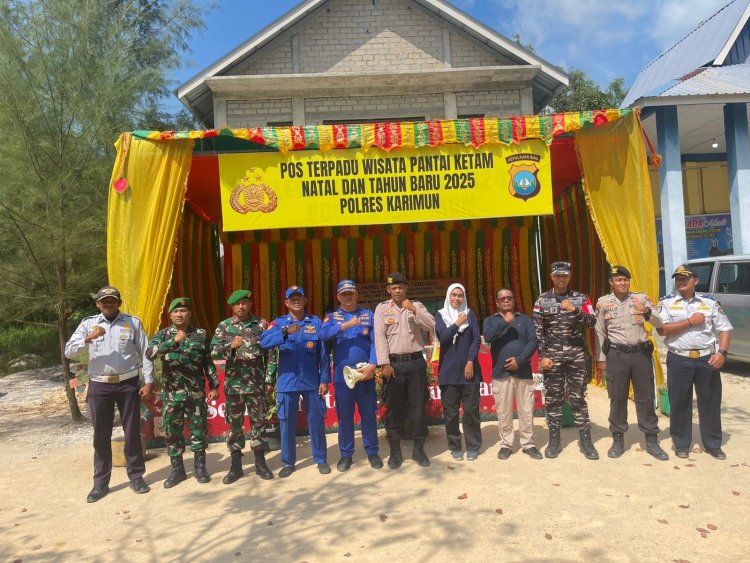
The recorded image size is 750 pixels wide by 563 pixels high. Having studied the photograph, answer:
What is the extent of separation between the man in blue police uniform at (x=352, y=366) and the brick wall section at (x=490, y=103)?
671 centimetres

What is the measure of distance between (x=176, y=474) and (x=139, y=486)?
11.5 inches

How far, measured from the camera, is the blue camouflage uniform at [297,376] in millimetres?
4410

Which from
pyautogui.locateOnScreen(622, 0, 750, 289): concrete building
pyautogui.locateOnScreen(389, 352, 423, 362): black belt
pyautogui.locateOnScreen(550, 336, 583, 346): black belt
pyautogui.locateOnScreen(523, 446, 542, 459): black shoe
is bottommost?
pyautogui.locateOnScreen(523, 446, 542, 459): black shoe

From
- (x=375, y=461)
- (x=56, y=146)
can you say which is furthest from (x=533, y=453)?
(x=56, y=146)

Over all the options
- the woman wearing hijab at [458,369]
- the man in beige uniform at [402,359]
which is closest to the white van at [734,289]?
the woman wearing hijab at [458,369]

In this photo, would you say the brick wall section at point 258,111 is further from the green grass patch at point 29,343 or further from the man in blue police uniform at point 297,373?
the green grass patch at point 29,343

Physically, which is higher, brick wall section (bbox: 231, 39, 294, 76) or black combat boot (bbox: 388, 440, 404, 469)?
brick wall section (bbox: 231, 39, 294, 76)

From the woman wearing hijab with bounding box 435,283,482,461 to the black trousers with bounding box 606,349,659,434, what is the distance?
116 centimetres

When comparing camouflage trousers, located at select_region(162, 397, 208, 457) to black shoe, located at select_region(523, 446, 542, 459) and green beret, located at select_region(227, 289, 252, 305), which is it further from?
black shoe, located at select_region(523, 446, 542, 459)

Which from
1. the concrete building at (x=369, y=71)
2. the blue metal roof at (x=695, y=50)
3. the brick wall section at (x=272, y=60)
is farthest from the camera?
the blue metal roof at (x=695, y=50)

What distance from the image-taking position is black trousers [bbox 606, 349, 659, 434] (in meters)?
4.39

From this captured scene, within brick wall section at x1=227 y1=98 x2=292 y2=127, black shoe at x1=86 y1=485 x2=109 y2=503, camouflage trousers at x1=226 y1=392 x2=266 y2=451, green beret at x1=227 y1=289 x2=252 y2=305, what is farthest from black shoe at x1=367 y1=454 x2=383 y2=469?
brick wall section at x1=227 y1=98 x2=292 y2=127

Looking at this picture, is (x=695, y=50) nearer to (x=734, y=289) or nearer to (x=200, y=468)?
(x=734, y=289)

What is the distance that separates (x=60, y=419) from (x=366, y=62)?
820 cm
